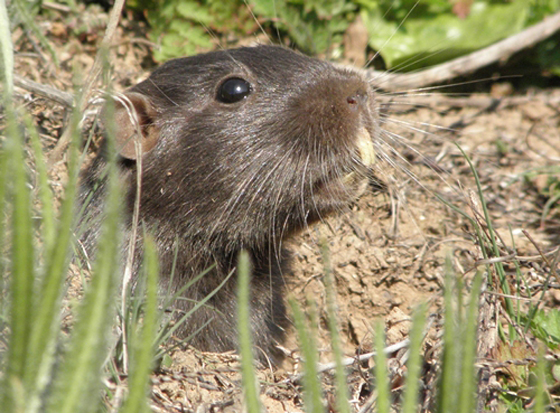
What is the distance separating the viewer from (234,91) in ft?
10.1

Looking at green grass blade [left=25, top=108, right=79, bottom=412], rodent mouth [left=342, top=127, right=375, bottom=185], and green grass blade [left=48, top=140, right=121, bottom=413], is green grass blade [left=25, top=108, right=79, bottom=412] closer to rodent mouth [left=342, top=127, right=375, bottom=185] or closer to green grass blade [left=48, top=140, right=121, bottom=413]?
green grass blade [left=48, top=140, right=121, bottom=413]

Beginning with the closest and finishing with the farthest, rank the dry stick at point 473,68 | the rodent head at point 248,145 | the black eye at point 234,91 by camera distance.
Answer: the rodent head at point 248,145
the black eye at point 234,91
the dry stick at point 473,68

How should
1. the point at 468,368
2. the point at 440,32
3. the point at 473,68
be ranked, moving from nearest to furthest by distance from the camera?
the point at 468,368 → the point at 473,68 → the point at 440,32

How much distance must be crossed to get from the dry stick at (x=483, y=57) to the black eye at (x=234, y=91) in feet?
7.03

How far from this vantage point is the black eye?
307 centimetres

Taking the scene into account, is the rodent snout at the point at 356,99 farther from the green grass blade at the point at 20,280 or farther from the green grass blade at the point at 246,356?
the green grass blade at the point at 20,280

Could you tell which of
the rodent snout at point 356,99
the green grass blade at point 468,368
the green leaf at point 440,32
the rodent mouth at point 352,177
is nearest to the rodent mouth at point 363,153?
the rodent mouth at point 352,177

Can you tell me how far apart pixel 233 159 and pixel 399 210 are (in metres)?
1.54

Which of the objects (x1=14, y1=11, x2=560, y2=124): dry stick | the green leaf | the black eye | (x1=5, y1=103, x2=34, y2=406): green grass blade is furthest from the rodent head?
the green leaf

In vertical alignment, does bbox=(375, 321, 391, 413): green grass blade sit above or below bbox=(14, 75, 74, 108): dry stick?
below

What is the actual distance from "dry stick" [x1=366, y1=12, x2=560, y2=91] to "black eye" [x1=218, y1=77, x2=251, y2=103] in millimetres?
2144

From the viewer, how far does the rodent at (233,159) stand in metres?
2.90

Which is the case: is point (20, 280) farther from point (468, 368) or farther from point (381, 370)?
point (468, 368)

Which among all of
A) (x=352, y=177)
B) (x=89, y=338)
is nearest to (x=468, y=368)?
(x=89, y=338)
